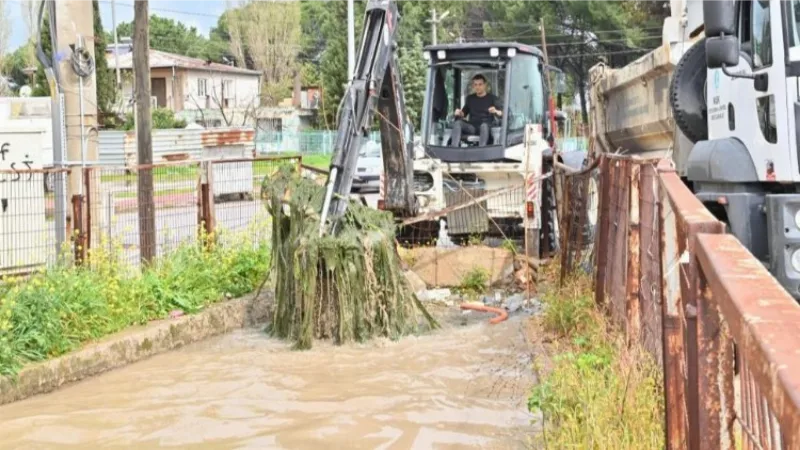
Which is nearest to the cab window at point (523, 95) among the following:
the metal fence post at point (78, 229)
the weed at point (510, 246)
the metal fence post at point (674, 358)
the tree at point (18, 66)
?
the weed at point (510, 246)

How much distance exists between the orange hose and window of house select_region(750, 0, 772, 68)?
373 centimetres

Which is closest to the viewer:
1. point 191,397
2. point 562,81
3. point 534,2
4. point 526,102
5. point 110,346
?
point 191,397

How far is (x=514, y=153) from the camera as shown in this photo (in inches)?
521

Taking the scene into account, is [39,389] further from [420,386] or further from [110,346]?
[420,386]

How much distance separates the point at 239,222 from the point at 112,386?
456 cm

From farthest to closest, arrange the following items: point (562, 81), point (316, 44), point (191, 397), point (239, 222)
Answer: point (316, 44), point (562, 81), point (239, 222), point (191, 397)

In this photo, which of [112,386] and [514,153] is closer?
[112,386]

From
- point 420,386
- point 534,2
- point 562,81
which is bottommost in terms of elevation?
point 420,386

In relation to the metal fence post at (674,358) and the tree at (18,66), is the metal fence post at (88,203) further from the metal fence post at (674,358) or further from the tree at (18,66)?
the tree at (18,66)

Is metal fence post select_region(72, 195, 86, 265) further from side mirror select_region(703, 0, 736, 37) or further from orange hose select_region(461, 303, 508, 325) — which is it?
side mirror select_region(703, 0, 736, 37)

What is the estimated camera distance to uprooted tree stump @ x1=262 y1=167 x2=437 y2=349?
8.55 m

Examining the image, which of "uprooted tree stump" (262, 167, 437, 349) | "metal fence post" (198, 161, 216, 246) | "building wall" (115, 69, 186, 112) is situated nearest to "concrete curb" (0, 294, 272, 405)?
"uprooted tree stump" (262, 167, 437, 349)

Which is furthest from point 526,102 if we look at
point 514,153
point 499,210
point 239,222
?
point 239,222

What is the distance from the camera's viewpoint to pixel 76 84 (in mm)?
8938
